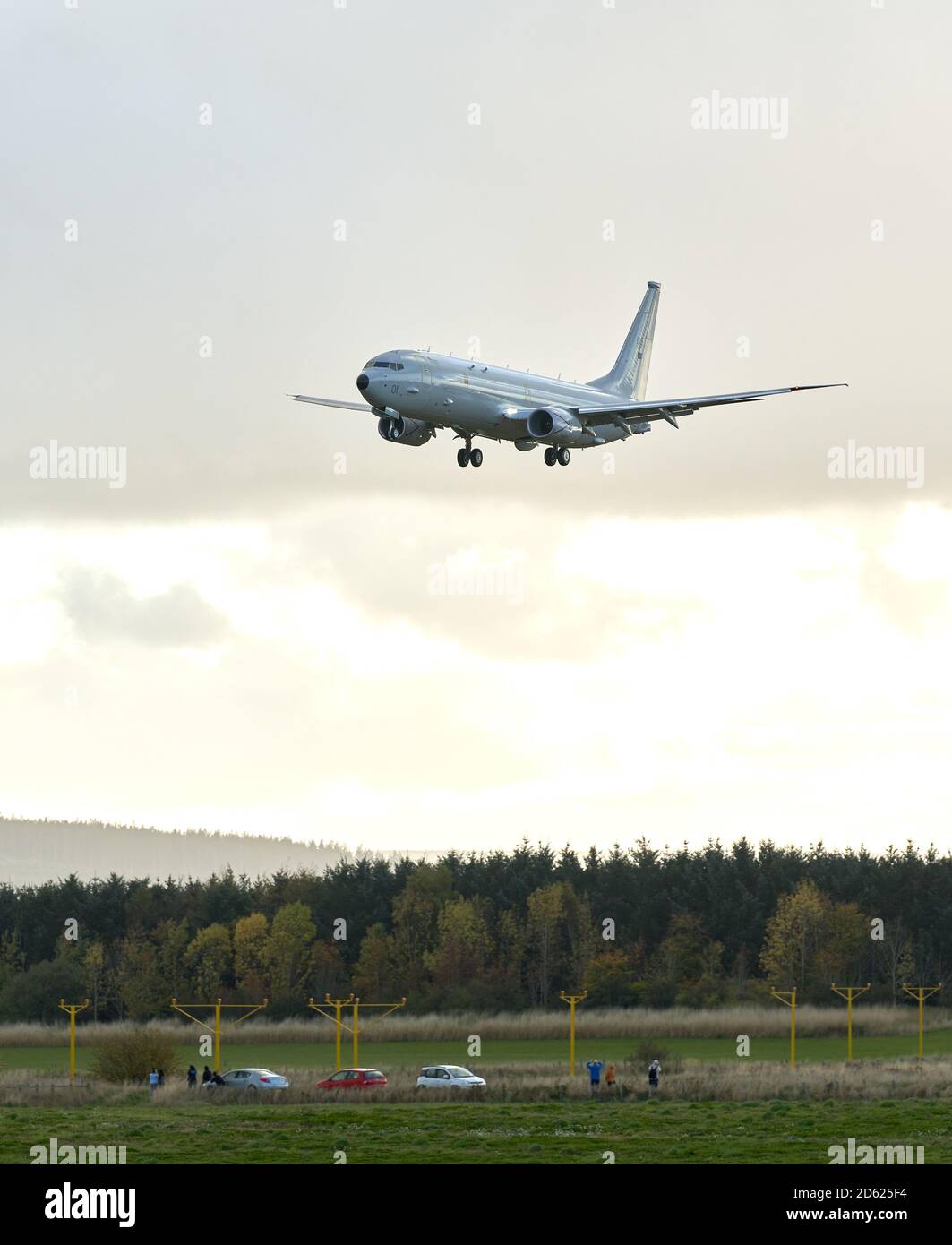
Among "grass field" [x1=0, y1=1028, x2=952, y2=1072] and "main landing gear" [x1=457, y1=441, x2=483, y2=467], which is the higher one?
"main landing gear" [x1=457, y1=441, x2=483, y2=467]

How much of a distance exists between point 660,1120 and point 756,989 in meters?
74.7

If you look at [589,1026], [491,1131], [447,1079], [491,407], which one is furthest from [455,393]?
[589,1026]

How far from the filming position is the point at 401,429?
78.4 metres

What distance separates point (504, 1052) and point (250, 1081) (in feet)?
120

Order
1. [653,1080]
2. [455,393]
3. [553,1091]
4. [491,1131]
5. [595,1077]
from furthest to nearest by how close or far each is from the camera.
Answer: [455,393] < [553,1091] < [653,1080] < [595,1077] < [491,1131]

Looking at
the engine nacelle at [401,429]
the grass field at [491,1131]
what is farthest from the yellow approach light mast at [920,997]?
the engine nacelle at [401,429]

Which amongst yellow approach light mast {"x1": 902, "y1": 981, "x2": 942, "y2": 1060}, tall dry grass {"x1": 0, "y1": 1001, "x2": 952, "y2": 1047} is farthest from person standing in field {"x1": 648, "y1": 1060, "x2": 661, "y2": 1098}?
tall dry grass {"x1": 0, "y1": 1001, "x2": 952, "y2": 1047}

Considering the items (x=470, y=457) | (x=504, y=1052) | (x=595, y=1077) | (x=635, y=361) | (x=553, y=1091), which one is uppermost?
(x=635, y=361)

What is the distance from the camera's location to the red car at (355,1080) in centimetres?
7119

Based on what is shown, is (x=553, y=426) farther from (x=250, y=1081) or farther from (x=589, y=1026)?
(x=589, y=1026)

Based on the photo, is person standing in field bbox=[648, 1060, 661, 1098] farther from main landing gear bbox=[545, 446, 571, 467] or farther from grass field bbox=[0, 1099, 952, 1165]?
main landing gear bbox=[545, 446, 571, 467]

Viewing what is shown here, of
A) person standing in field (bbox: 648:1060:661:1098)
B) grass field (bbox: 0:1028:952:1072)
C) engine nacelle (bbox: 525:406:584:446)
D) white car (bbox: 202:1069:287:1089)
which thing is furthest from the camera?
grass field (bbox: 0:1028:952:1072)

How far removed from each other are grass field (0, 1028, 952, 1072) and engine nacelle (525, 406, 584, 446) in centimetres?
2795

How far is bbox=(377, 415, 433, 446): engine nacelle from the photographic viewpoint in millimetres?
78188
